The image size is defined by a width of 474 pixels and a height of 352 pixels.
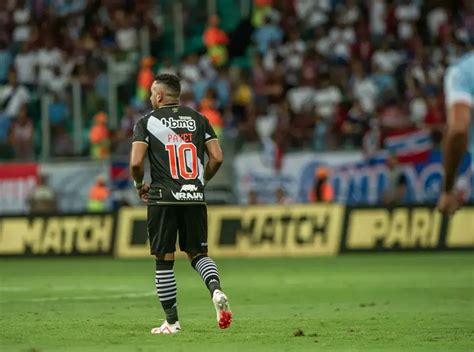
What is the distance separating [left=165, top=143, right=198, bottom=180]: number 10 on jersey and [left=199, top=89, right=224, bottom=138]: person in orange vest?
16.7 m

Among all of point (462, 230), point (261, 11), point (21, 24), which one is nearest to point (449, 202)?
point (462, 230)

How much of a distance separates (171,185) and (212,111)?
17406 mm

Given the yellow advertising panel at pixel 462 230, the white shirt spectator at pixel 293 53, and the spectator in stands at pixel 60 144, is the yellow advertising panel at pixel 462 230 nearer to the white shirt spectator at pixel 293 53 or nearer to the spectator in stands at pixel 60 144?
the white shirt spectator at pixel 293 53

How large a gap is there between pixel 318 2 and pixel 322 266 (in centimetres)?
1046

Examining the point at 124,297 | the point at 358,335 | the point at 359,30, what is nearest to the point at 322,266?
the point at 124,297

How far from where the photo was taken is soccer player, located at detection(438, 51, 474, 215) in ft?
24.3

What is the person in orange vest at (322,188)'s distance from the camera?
27.4 meters

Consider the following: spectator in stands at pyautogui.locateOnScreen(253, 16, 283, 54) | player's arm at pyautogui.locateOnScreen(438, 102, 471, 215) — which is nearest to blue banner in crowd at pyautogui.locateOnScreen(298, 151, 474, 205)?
spectator in stands at pyautogui.locateOnScreen(253, 16, 283, 54)

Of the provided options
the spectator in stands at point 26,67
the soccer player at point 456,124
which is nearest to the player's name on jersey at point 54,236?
the spectator in stands at point 26,67

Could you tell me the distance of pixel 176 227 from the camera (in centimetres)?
1130

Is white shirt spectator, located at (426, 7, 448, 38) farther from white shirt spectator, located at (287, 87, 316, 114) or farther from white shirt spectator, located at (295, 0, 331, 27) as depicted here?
white shirt spectator, located at (287, 87, 316, 114)

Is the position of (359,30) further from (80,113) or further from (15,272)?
(15,272)

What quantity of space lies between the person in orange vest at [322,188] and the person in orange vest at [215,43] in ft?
16.3

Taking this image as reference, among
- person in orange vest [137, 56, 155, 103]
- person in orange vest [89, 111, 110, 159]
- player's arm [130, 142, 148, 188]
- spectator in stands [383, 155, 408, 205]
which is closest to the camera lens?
player's arm [130, 142, 148, 188]
